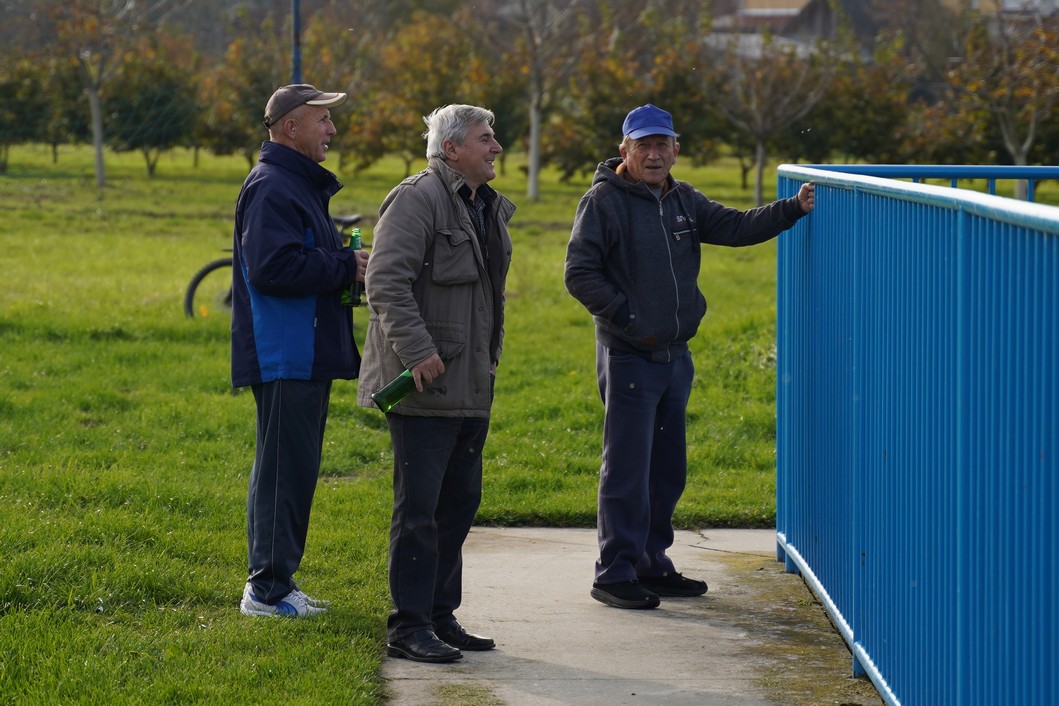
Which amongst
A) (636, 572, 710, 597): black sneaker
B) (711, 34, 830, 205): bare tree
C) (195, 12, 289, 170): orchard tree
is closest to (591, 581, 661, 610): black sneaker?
(636, 572, 710, 597): black sneaker

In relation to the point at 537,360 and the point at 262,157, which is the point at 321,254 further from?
the point at 537,360

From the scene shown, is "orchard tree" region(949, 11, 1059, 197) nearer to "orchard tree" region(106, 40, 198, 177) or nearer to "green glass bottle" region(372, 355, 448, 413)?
"orchard tree" region(106, 40, 198, 177)

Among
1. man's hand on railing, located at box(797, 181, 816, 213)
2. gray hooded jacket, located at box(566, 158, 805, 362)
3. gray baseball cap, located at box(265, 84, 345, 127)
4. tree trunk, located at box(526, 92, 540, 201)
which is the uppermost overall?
tree trunk, located at box(526, 92, 540, 201)

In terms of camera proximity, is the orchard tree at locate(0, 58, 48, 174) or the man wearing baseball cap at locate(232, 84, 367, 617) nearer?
the man wearing baseball cap at locate(232, 84, 367, 617)

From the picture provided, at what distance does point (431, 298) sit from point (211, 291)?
901 cm

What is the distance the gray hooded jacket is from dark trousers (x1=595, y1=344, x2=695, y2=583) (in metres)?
0.09

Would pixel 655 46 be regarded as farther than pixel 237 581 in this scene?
Yes

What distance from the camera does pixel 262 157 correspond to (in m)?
5.05

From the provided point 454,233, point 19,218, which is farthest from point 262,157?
point 19,218

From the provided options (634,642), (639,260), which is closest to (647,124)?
(639,260)

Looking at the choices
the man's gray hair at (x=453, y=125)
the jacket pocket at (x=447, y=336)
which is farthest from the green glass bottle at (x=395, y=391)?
the man's gray hair at (x=453, y=125)

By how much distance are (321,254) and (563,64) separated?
123 ft

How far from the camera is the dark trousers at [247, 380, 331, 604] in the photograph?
5.02m

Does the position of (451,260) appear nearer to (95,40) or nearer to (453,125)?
(453,125)
